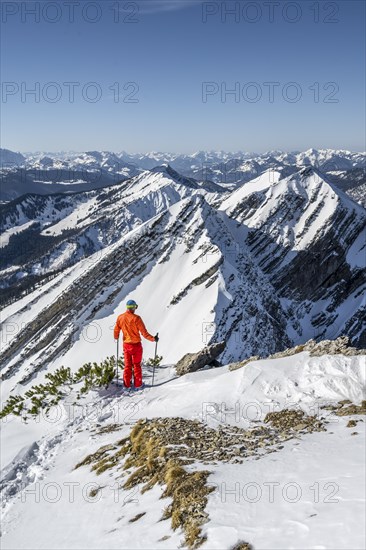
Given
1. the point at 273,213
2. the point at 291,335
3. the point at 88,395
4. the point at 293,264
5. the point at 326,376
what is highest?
the point at 273,213

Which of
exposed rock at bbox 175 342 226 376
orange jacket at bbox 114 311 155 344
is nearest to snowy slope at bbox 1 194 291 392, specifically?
exposed rock at bbox 175 342 226 376

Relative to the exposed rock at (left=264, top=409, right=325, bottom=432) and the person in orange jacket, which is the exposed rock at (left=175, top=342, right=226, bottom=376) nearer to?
the person in orange jacket

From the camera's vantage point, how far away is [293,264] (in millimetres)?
96000

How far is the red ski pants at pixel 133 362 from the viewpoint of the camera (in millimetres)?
19656

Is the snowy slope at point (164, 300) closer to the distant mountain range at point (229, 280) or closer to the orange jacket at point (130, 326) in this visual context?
the distant mountain range at point (229, 280)

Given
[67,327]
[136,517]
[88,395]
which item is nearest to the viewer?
[136,517]

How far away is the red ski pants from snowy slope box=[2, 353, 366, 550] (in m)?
1.01

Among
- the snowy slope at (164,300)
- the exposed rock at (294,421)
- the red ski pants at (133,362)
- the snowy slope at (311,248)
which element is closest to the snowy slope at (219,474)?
the exposed rock at (294,421)

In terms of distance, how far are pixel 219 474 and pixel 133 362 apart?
449 inches

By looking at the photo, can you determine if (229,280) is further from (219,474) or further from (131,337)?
(219,474)

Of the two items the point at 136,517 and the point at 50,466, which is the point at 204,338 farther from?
the point at 136,517

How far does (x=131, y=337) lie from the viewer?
1945 cm

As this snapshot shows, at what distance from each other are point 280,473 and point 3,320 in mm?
93707

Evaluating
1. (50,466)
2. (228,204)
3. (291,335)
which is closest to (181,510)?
(50,466)
